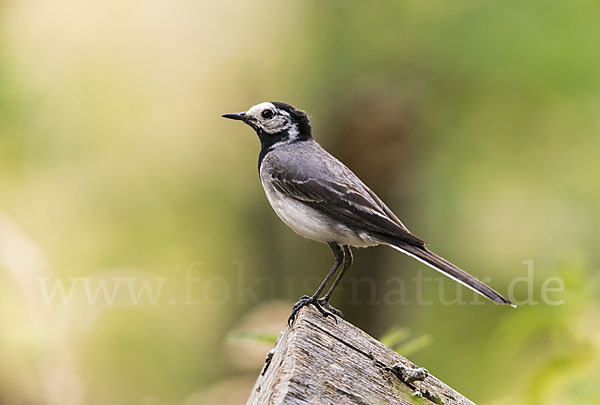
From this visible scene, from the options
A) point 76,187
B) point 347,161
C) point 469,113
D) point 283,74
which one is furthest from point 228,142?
point 469,113

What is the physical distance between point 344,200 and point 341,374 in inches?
82.7

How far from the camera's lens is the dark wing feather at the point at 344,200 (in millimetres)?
3969

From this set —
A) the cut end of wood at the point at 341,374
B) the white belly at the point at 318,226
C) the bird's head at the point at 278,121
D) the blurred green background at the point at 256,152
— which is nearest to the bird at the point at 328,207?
the white belly at the point at 318,226

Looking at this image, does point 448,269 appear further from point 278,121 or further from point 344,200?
point 278,121

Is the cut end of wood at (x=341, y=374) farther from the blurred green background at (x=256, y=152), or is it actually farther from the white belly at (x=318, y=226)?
the blurred green background at (x=256, y=152)

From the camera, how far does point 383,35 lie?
8.61m

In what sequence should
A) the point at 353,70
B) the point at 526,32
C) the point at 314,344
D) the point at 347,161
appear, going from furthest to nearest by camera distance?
the point at 353,70 → the point at 526,32 → the point at 347,161 → the point at 314,344

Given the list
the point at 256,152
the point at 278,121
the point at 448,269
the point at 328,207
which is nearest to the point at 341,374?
the point at 448,269

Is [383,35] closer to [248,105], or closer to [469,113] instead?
[469,113]

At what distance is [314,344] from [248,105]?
7.50 m

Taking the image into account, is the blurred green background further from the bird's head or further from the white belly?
the white belly

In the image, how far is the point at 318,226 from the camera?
418 centimetres

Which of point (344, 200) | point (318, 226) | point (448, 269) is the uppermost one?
point (344, 200)

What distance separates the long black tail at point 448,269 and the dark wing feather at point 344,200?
70mm
